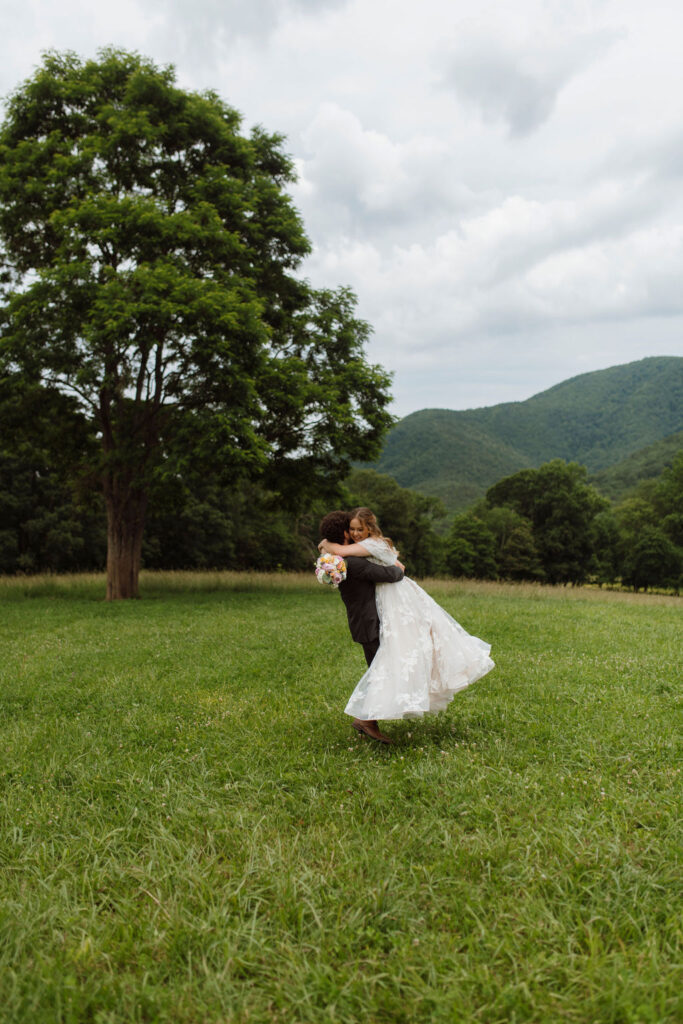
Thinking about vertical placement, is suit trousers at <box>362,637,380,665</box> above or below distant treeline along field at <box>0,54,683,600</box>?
below

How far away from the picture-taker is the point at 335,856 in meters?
3.63

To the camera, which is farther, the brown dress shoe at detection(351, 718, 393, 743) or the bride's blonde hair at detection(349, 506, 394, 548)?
the bride's blonde hair at detection(349, 506, 394, 548)

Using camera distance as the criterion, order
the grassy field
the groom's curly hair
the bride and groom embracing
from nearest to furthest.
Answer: the grassy field
the bride and groom embracing
the groom's curly hair

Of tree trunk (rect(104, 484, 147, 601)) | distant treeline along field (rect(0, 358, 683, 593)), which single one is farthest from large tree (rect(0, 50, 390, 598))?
distant treeline along field (rect(0, 358, 683, 593))

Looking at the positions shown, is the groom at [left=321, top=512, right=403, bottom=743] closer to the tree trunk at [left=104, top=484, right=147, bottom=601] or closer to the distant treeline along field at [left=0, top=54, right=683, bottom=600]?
the distant treeline along field at [left=0, top=54, right=683, bottom=600]

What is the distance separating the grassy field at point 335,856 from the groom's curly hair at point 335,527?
197 centimetres

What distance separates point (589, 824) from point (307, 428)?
1792 cm

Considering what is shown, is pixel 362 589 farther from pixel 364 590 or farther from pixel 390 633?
pixel 390 633

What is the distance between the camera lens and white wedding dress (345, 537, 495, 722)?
17.4ft

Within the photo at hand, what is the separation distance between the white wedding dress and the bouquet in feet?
1.09

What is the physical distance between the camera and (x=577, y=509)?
6469 centimetres

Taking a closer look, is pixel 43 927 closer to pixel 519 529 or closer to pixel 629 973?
pixel 629 973

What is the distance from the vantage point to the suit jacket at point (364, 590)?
5.70 m

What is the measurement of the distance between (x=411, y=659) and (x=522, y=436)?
18062cm
